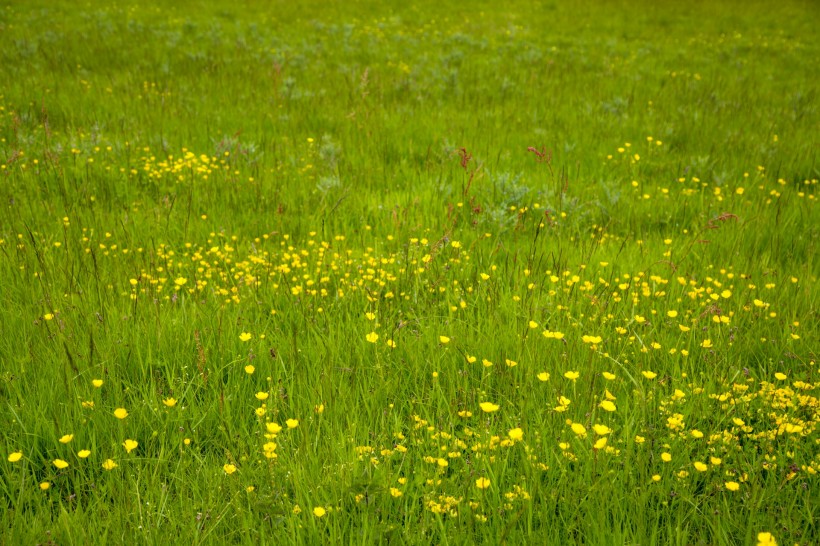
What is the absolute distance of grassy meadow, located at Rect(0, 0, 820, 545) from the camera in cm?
224

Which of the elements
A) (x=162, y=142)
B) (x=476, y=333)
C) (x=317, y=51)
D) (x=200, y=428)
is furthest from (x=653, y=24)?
(x=200, y=428)

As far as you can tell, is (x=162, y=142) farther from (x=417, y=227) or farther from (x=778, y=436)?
(x=778, y=436)

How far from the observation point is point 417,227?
4594mm

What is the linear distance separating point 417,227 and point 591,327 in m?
1.73

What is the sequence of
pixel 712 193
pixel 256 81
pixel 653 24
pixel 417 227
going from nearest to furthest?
pixel 417 227, pixel 712 193, pixel 256 81, pixel 653 24

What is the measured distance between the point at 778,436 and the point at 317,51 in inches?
426

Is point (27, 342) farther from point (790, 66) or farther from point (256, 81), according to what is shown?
point (790, 66)

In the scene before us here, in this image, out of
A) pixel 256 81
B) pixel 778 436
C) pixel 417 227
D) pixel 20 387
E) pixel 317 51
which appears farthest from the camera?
pixel 317 51

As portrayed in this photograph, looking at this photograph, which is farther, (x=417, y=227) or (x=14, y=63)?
(x=14, y=63)

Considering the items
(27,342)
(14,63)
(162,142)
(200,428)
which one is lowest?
(200,428)

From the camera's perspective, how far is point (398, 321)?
344cm

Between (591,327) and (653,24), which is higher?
(653,24)

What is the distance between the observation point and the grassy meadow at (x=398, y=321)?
7.36 feet

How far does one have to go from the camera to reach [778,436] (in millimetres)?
2543
